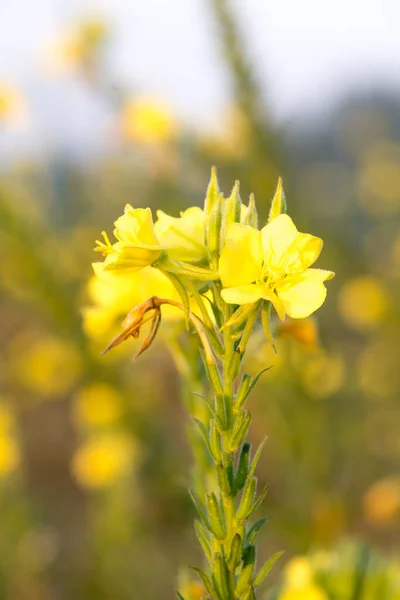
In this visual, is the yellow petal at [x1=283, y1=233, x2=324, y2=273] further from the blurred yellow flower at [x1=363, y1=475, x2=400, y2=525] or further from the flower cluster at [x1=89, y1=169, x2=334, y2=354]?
the blurred yellow flower at [x1=363, y1=475, x2=400, y2=525]

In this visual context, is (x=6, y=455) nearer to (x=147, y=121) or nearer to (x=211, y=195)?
(x=147, y=121)

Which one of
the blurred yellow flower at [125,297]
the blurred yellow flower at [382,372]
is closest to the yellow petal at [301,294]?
the blurred yellow flower at [125,297]

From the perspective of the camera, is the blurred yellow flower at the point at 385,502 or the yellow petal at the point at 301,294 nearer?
the yellow petal at the point at 301,294

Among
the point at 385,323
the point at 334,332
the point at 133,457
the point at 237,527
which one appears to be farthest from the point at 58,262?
the point at 334,332

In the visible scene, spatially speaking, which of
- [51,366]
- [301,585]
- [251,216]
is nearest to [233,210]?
[251,216]

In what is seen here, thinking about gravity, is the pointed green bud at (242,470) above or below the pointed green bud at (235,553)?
above

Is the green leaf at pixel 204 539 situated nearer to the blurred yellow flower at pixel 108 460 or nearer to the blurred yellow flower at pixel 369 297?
the blurred yellow flower at pixel 108 460

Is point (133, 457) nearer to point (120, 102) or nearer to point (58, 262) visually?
point (58, 262)
